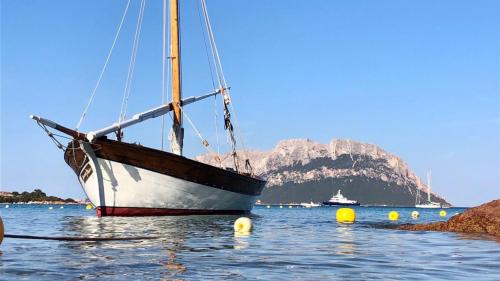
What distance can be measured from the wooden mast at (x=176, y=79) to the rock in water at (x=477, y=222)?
1505 cm

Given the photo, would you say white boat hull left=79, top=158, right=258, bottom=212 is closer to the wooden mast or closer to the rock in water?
the wooden mast

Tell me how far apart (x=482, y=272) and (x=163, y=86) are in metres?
26.3

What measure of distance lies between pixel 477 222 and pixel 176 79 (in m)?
20.0

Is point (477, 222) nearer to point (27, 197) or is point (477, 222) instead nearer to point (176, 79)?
point (176, 79)

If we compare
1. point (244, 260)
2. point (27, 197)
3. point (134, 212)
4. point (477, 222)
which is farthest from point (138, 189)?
point (27, 197)

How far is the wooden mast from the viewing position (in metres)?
33.6

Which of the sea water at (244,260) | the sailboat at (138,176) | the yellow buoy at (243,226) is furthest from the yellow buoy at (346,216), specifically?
the sea water at (244,260)

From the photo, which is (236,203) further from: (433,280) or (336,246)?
(433,280)

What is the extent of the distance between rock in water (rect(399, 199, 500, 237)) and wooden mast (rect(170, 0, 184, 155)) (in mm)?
15047

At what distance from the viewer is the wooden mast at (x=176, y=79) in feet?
110

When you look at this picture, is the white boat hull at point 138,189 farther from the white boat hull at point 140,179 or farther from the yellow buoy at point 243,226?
the yellow buoy at point 243,226

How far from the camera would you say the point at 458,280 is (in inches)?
360

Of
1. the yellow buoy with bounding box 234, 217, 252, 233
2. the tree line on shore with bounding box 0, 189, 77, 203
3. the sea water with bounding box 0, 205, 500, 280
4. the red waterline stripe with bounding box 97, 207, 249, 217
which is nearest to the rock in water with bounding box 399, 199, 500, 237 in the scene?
the sea water with bounding box 0, 205, 500, 280

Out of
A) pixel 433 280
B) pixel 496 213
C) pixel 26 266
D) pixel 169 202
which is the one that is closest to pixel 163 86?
pixel 169 202
